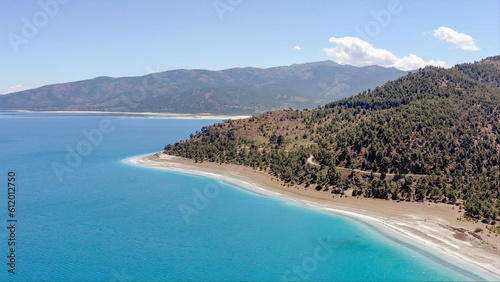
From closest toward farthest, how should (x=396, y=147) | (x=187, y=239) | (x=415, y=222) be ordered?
(x=187, y=239)
(x=415, y=222)
(x=396, y=147)

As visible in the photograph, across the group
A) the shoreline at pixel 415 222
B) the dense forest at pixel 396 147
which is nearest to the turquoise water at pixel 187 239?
the shoreline at pixel 415 222

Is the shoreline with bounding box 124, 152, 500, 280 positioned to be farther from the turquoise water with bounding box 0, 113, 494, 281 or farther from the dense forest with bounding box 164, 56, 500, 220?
the dense forest with bounding box 164, 56, 500, 220

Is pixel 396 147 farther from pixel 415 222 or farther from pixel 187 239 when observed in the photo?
pixel 187 239

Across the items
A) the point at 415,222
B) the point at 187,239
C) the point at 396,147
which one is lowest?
the point at 187,239

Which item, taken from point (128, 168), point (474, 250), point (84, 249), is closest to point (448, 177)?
point (474, 250)

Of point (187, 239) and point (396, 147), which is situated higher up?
point (396, 147)

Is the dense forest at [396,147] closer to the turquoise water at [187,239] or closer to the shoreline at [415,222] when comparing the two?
the shoreline at [415,222]

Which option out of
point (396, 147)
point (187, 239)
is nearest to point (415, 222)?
point (396, 147)
